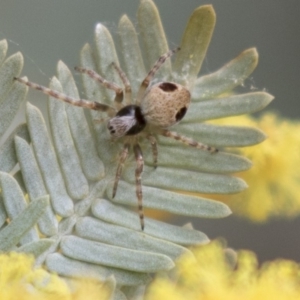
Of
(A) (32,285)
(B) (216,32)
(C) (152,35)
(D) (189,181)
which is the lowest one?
(A) (32,285)

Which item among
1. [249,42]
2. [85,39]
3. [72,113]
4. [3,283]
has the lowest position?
[3,283]

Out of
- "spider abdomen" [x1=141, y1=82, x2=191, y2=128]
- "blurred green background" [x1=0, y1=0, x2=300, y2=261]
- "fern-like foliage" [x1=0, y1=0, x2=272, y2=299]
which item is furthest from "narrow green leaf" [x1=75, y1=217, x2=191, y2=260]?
"blurred green background" [x1=0, y1=0, x2=300, y2=261]

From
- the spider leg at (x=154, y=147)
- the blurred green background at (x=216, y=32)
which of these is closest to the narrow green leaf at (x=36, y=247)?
the spider leg at (x=154, y=147)

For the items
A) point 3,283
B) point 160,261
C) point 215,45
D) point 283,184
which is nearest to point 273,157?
point 283,184

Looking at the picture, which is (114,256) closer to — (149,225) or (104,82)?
(149,225)

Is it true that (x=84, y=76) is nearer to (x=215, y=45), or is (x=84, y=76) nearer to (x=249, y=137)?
(x=249, y=137)

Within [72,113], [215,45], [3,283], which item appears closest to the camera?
[3,283]

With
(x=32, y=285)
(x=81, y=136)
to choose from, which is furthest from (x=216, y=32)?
(x=32, y=285)
